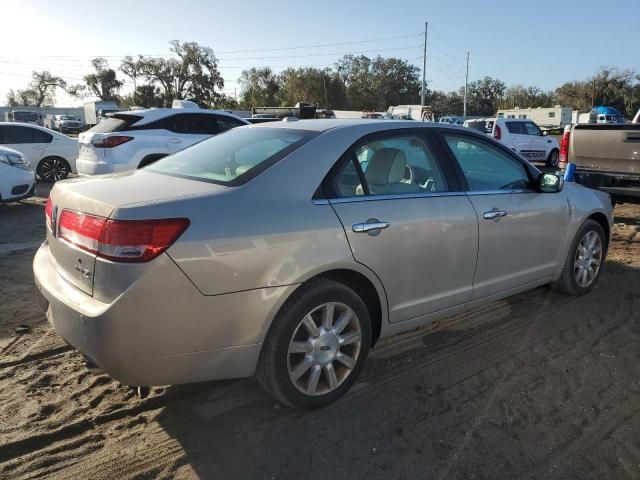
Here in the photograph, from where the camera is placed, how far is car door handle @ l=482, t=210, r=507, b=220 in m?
3.65

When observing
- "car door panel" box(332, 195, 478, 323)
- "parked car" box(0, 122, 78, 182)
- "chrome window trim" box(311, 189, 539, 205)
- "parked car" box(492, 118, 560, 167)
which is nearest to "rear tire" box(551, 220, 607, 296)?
"chrome window trim" box(311, 189, 539, 205)

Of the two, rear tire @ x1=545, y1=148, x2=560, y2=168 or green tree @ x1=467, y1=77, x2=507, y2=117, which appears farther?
green tree @ x1=467, y1=77, x2=507, y2=117

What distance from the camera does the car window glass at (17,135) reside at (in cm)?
1158

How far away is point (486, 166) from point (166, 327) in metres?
2.71

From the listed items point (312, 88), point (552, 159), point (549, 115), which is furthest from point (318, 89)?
point (552, 159)

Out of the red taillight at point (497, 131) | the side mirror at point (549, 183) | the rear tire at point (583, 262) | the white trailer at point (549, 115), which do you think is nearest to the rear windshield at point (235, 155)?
the side mirror at point (549, 183)

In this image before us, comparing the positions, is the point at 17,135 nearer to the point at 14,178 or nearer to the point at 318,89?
the point at 14,178

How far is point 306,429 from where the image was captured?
2.83 m

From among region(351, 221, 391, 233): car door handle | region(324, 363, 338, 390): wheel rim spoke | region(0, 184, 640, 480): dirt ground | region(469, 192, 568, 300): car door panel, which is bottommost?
region(0, 184, 640, 480): dirt ground

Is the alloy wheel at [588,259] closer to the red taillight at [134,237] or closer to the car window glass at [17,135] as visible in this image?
the red taillight at [134,237]

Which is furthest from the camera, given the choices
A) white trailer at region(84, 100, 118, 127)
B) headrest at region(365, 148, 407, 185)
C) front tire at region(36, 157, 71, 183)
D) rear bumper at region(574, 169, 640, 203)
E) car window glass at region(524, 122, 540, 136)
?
white trailer at region(84, 100, 118, 127)

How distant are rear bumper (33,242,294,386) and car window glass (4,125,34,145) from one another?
421 inches

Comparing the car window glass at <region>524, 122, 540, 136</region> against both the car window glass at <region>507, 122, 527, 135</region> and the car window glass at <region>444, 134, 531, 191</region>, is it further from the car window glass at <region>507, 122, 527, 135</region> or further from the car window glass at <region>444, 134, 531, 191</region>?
the car window glass at <region>444, 134, 531, 191</region>

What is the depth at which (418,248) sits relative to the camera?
10.6 feet
